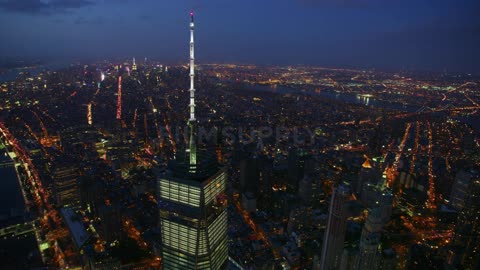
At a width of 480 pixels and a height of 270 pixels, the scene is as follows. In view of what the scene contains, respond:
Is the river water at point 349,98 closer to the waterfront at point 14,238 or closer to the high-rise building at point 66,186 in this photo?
the high-rise building at point 66,186

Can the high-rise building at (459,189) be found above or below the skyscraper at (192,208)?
below

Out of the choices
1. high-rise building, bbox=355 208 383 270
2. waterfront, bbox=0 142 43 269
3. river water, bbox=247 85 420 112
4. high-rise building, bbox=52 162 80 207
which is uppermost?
river water, bbox=247 85 420 112

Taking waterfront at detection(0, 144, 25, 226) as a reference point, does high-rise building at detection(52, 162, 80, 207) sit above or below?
above

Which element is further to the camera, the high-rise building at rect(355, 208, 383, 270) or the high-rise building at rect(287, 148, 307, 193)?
the high-rise building at rect(287, 148, 307, 193)

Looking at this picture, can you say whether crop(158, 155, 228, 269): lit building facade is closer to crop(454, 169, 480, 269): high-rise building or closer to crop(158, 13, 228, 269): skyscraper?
crop(158, 13, 228, 269): skyscraper

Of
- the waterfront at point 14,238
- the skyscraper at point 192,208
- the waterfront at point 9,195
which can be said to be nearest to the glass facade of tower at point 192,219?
the skyscraper at point 192,208

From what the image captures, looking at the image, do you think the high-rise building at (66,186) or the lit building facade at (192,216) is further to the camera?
the high-rise building at (66,186)

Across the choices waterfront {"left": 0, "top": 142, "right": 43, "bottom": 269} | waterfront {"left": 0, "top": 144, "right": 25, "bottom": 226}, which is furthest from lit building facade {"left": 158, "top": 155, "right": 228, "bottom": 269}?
waterfront {"left": 0, "top": 144, "right": 25, "bottom": 226}
